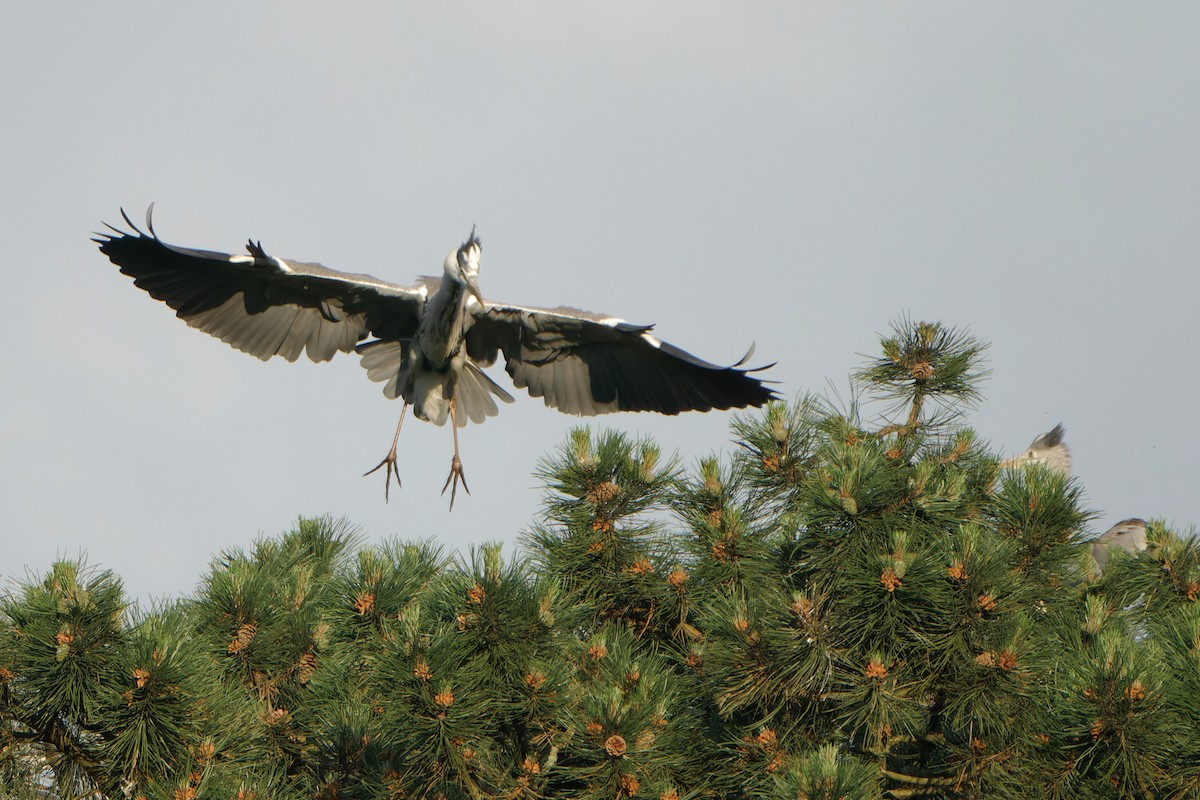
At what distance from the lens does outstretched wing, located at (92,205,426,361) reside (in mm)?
6719

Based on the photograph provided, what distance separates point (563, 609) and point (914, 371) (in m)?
2.16

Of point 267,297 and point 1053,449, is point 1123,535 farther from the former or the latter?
point 267,297

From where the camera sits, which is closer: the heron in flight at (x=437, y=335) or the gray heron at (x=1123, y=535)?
the heron in flight at (x=437, y=335)

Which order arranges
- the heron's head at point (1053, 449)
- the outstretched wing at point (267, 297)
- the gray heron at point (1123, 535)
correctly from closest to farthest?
the outstretched wing at point (267, 297)
the gray heron at point (1123, 535)
the heron's head at point (1053, 449)

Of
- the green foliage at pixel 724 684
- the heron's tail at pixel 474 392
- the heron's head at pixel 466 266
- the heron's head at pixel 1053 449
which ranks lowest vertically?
the green foliage at pixel 724 684

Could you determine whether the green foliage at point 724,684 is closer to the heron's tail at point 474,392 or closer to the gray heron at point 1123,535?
the heron's tail at point 474,392

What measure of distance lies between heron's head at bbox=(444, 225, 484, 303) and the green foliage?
2379mm

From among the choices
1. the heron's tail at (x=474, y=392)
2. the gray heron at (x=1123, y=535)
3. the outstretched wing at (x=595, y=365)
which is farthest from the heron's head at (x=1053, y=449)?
the heron's tail at (x=474, y=392)

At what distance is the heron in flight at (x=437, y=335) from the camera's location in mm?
6828

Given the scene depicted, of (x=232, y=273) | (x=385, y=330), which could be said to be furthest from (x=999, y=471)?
(x=232, y=273)

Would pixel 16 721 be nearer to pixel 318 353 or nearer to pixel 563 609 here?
pixel 563 609

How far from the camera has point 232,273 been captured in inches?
270

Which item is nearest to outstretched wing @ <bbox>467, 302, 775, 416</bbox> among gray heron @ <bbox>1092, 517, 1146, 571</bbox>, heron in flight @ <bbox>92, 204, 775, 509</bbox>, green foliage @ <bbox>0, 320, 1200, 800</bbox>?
heron in flight @ <bbox>92, 204, 775, 509</bbox>

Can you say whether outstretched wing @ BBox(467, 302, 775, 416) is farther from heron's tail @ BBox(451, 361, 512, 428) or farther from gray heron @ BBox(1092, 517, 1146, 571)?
gray heron @ BBox(1092, 517, 1146, 571)
